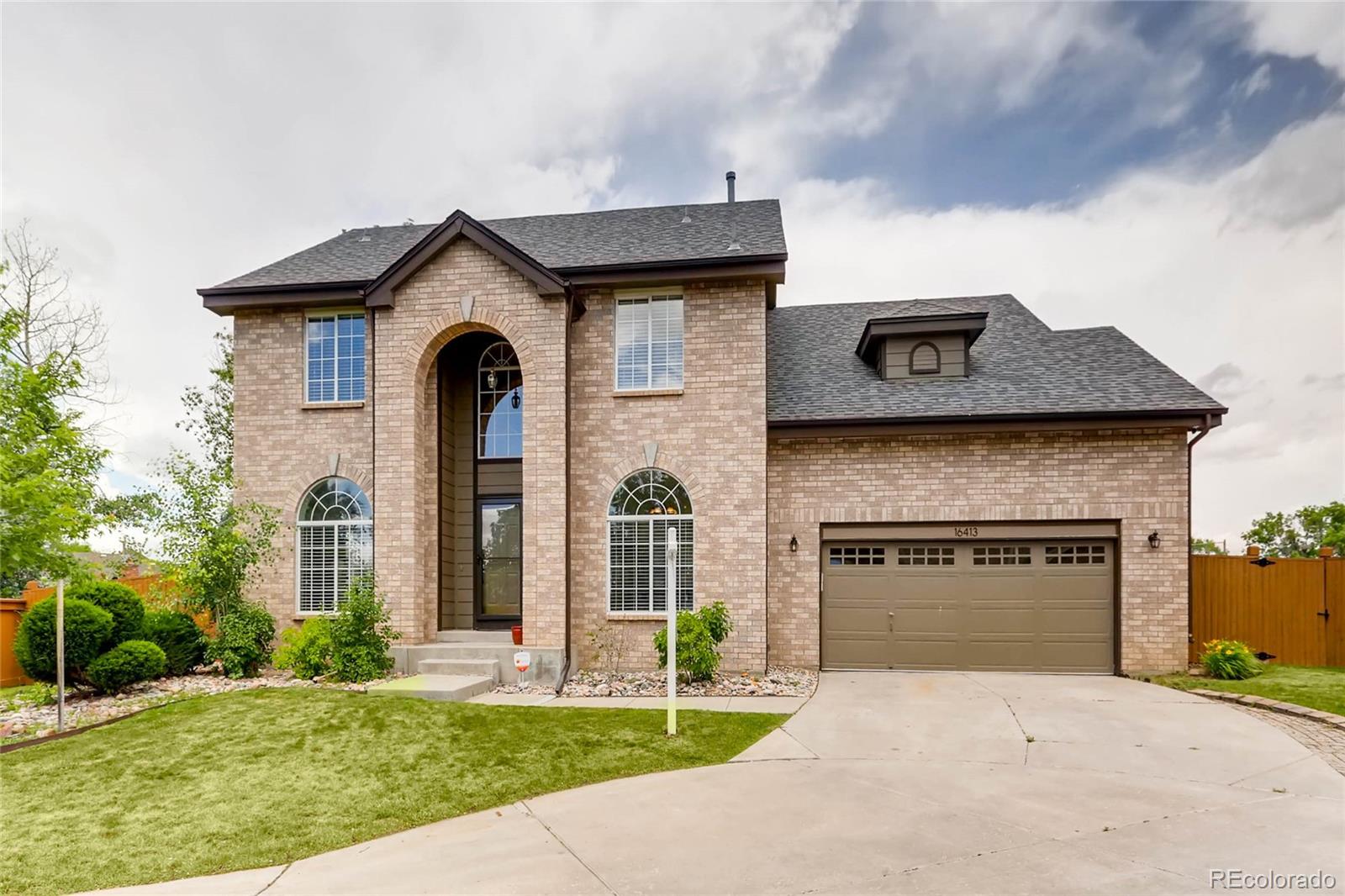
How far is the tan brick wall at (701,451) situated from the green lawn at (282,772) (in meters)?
2.88

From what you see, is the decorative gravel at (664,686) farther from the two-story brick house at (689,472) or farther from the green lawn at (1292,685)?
the green lawn at (1292,685)

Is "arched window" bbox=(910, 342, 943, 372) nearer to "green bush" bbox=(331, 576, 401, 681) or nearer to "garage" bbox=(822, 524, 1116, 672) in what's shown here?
"garage" bbox=(822, 524, 1116, 672)

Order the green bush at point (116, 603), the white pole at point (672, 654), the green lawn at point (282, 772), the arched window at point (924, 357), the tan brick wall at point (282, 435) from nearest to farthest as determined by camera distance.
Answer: the green lawn at point (282, 772) → the white pole at point (672, 654) → the green bush at point (116, 603) → the tan brick wall at point (282, 435) → the arched window at point (924, 357)

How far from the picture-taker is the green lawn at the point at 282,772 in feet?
16.0

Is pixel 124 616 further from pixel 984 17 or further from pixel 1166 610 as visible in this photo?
pixel 1166 610

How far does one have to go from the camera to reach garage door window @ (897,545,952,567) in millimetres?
11805

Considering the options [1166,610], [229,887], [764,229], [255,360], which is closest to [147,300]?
[255,360]

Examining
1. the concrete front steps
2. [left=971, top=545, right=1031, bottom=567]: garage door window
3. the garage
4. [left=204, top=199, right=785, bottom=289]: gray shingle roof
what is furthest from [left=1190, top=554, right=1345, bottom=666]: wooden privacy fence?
the concrete front steps

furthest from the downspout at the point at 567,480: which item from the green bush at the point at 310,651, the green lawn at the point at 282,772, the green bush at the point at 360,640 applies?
the green bush at the point at 310,651

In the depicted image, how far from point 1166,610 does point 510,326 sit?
11.4m

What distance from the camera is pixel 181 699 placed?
937 cm

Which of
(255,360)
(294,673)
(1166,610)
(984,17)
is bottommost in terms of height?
(294,673)

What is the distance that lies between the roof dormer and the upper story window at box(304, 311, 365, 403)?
919 cm

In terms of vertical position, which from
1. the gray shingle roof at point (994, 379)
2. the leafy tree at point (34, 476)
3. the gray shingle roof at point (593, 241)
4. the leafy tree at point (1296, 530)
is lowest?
the leafy tree at point (1296, 530)
